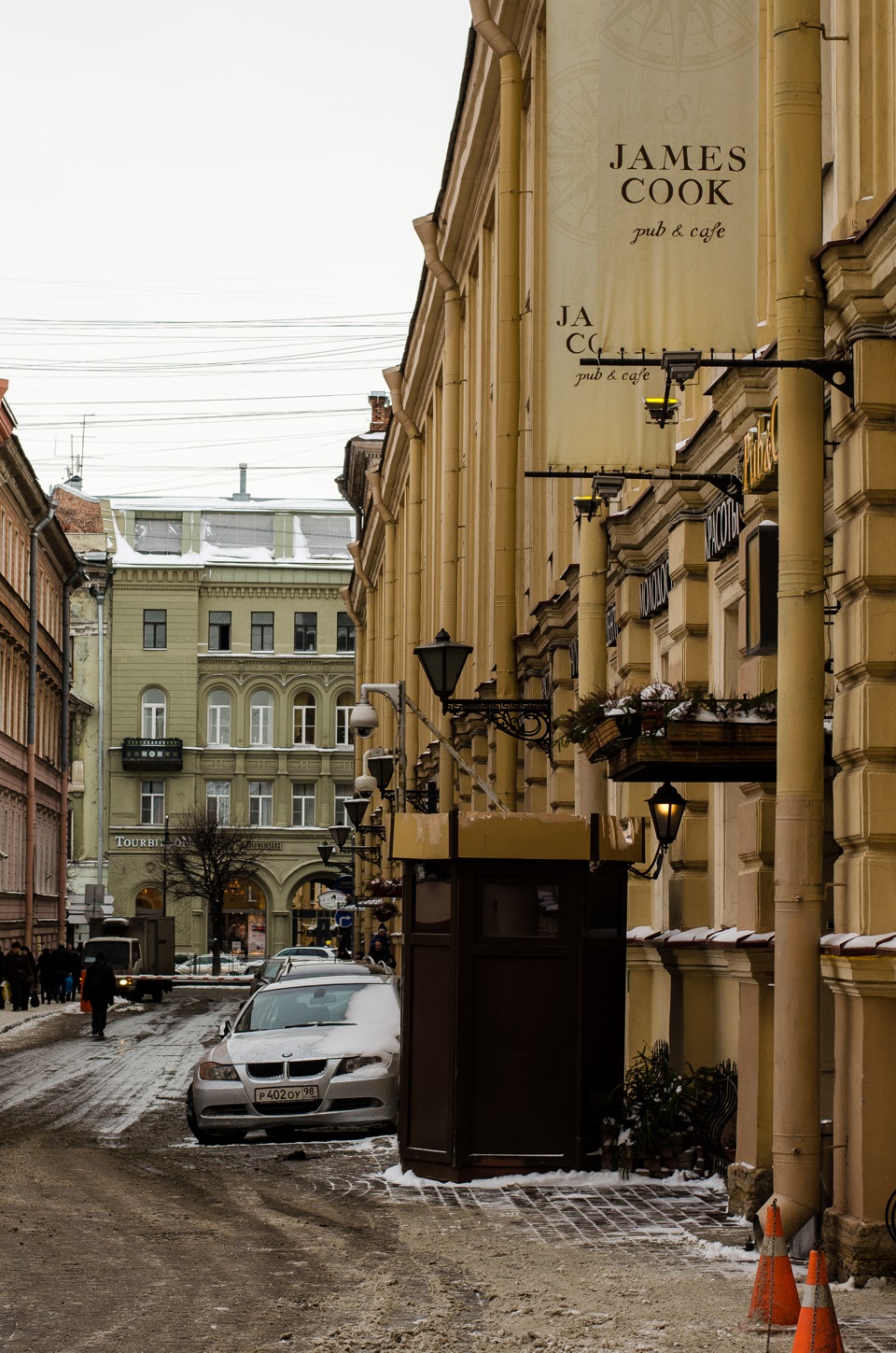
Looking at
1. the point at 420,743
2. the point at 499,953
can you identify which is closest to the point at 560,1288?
the point at 499,953

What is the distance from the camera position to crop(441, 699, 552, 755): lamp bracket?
2236 centimetres

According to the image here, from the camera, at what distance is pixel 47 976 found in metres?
56.6

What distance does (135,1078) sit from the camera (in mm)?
26406

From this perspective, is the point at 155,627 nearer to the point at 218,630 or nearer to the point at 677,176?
the point at 218,630

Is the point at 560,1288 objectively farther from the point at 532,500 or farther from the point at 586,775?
the point at 532,500

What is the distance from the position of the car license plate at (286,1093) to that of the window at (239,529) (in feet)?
252

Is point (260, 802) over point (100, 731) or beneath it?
beneath

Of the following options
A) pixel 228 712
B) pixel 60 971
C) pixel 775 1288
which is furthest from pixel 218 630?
pixel 775 1288

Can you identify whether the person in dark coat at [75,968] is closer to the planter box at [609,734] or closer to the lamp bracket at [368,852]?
the lamp bracket at [368,852]

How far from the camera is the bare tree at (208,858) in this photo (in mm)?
82062

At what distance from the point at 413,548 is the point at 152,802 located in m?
47.0

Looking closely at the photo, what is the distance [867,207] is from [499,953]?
5.65m

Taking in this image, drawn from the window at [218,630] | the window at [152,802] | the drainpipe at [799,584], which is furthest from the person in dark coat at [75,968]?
the drainpipe at [799,584]

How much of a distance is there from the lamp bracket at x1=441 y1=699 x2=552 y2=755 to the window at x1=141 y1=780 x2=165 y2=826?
64.9 meters
